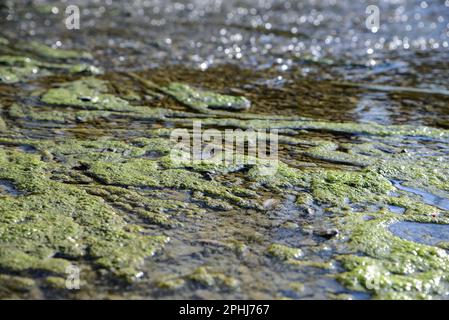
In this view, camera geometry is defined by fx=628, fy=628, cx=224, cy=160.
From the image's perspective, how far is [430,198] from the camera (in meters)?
4.14

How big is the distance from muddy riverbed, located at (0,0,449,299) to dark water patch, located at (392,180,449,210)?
0.02 metres

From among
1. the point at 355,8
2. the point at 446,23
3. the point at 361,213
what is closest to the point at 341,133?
the point at 361,213

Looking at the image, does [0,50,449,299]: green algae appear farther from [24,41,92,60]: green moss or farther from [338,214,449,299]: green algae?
[24,41,92,60]: green moss

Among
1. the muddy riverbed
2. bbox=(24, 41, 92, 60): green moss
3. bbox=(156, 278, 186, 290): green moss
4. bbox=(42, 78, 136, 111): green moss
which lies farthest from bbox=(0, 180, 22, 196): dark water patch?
bbox=(24, 41, 92, 60): green moss

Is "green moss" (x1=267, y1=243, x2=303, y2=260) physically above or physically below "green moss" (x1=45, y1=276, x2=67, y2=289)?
above

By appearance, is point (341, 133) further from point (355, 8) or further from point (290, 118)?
point (355, 8)

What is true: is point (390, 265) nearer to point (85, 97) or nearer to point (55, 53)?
point (85, 97)

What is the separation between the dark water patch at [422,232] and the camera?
3616 mm

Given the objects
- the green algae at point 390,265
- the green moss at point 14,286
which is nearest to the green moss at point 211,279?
→ the green algae at point 390,265

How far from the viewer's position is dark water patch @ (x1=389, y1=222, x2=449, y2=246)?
362cm

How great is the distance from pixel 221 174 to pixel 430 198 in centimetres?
141

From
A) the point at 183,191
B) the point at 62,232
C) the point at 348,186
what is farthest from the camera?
the point at 348,186

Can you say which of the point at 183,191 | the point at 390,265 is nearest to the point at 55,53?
the point at 183,191

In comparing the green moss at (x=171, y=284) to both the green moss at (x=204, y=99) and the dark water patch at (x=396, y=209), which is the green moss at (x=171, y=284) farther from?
the green moss at (x=204, y=99)
